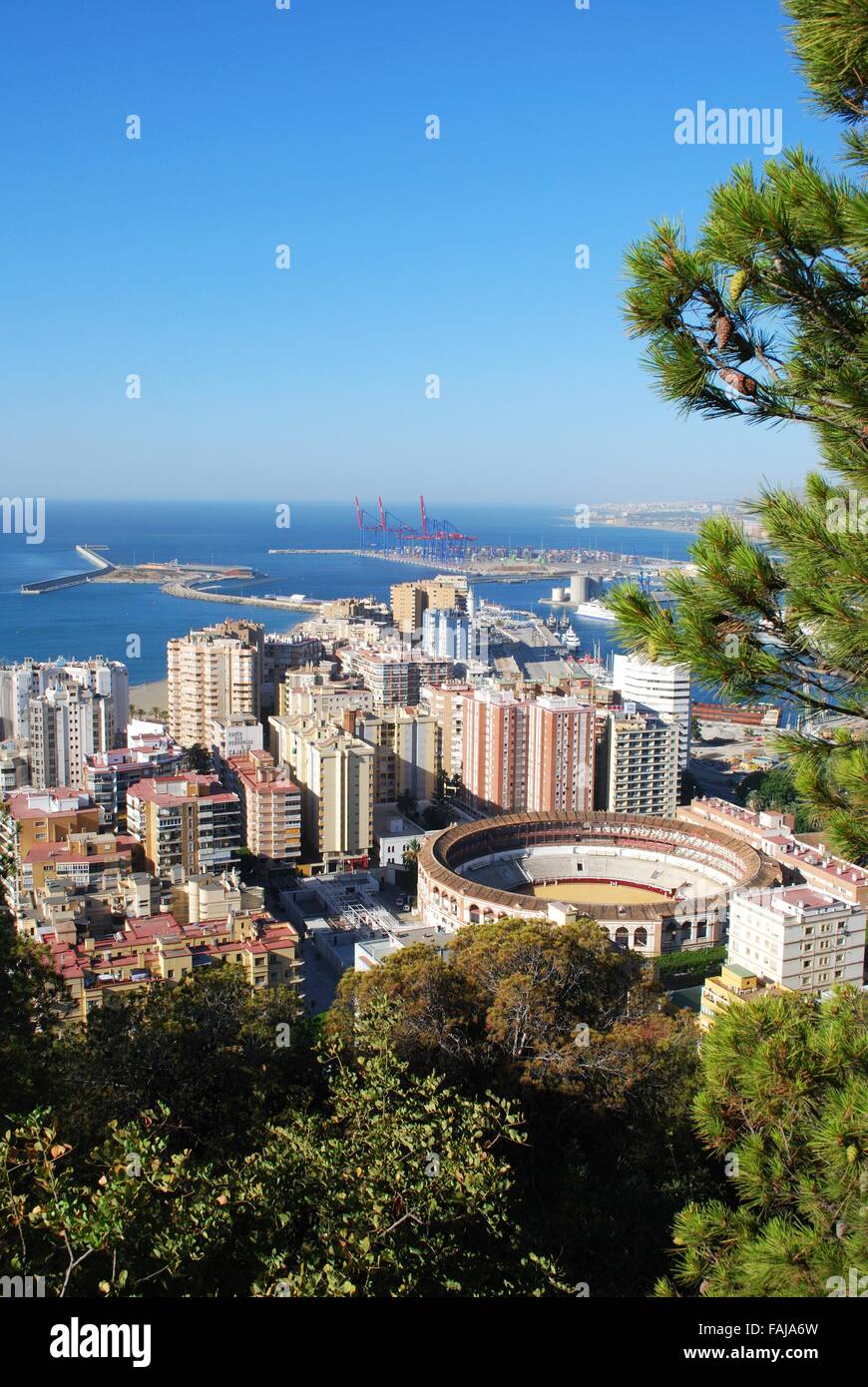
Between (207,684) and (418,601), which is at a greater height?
(418,601)

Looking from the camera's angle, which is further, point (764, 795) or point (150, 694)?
point (150, 694)

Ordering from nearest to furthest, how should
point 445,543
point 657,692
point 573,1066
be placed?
point 573,1066
point 657,692
point 445,543

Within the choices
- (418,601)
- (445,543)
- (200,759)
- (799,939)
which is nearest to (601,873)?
(799,939)

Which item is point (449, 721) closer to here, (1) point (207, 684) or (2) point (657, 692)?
(1) point (207, 684)

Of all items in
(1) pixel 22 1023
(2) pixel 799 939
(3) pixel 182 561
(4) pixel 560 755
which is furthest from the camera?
(3) pixel 182 561

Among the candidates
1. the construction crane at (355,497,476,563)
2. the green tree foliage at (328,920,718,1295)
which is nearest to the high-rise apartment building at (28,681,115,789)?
the green tree foliage at (328,920,718,1295)

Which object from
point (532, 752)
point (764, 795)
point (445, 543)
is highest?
point (445, 543)
